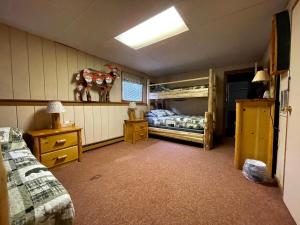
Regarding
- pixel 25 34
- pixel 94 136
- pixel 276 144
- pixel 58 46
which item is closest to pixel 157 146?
pixel 94 136

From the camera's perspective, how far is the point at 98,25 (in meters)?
1.95

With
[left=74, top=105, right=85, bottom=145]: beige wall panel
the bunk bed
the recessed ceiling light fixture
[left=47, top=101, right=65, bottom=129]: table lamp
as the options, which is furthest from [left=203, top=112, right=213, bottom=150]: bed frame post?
[left=47, top=101, right=65, bottom=129]: table lamp

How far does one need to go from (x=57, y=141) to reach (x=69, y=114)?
755mm

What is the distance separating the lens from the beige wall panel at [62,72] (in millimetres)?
2492

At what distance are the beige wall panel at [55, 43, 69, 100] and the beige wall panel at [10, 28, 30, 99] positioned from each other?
0.45 metres

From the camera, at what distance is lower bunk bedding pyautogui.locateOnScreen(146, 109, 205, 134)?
124 inches

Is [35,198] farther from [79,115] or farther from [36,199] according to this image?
[79,115]

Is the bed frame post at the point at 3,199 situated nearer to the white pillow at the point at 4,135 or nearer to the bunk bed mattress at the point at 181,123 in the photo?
the white pillow at the point at 4,135

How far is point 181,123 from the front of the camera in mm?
3412

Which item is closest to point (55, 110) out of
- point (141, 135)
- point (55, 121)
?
point (55, 121)

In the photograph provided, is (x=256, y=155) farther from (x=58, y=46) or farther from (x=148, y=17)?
(x=58, y=46)

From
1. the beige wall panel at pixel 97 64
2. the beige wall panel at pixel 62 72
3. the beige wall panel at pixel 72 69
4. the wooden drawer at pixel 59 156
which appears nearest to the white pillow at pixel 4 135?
the wooden drawer at pixel 59 156

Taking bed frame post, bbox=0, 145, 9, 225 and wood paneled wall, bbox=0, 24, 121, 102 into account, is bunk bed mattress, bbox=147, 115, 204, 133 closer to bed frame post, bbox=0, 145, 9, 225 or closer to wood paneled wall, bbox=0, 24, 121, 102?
wood paneled wall, bbox=0, 24, 121, 102

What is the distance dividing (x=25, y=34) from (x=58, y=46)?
1.50 ft
